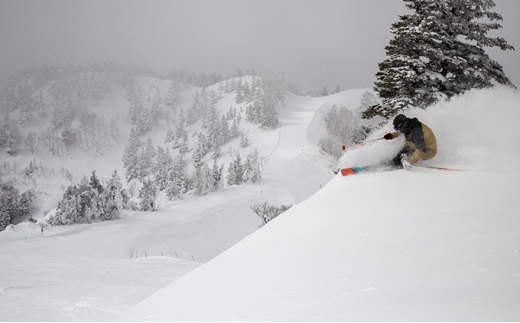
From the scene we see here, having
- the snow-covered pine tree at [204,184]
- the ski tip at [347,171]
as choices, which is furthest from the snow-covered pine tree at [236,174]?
the ski tip at [347,171]

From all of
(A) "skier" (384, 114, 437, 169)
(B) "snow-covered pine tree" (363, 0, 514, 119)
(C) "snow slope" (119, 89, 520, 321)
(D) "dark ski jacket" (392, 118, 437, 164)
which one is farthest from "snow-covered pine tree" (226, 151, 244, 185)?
(C) "snow slope" (119, 89, 520, 321)

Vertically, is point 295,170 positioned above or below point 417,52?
below

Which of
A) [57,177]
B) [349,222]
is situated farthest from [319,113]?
[349,222]

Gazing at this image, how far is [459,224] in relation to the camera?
7.07 feet

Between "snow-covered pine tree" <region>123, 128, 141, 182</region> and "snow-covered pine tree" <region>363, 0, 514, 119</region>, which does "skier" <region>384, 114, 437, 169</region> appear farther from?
"snow-covered pine tree" <region>123, 128, 141, 182</region>

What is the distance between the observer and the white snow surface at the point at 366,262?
1.29 m

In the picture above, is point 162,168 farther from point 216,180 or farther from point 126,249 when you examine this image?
A: point 126,249

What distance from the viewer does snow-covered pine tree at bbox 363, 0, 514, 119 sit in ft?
34.0

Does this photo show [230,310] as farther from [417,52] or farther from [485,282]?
[417,52]

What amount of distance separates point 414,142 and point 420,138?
0.14m

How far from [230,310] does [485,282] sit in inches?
50.6

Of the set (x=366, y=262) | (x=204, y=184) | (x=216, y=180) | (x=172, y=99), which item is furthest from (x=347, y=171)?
(x=172, y=99)

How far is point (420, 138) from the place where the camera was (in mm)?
4938

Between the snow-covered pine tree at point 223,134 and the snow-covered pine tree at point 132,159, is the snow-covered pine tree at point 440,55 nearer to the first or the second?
the snow-covered pine tree at point 223,134
